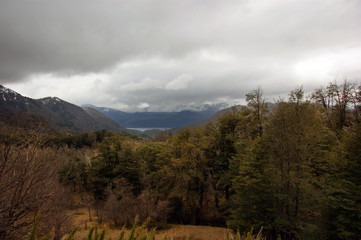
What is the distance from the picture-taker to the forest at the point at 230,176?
8352 mm

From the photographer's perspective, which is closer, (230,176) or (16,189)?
(16,189)

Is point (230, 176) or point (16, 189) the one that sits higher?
point (16, 189)

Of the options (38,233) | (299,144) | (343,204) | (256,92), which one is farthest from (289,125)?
(38,233)

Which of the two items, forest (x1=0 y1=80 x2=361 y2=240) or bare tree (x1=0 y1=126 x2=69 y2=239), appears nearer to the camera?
bare tree (x1=0 y1=126 x2=69 y2=239)

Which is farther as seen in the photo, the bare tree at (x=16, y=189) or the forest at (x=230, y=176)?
the forest at (x=230, y=176)

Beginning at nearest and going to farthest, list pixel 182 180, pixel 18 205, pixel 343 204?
pixel 18 205 → pixel 343 204 → pixel 182 180

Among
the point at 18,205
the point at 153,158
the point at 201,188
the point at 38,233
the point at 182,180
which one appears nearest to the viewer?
the point at 18,205

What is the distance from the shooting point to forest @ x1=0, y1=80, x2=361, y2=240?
835 centimetres

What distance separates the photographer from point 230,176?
72.3ft

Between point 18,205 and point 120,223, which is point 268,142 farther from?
point 120,223

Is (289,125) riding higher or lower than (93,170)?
higher

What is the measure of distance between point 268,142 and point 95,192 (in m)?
27.4

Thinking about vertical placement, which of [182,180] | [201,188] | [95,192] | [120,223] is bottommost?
Answer: [120,223]

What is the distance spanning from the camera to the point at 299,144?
51.4ft
